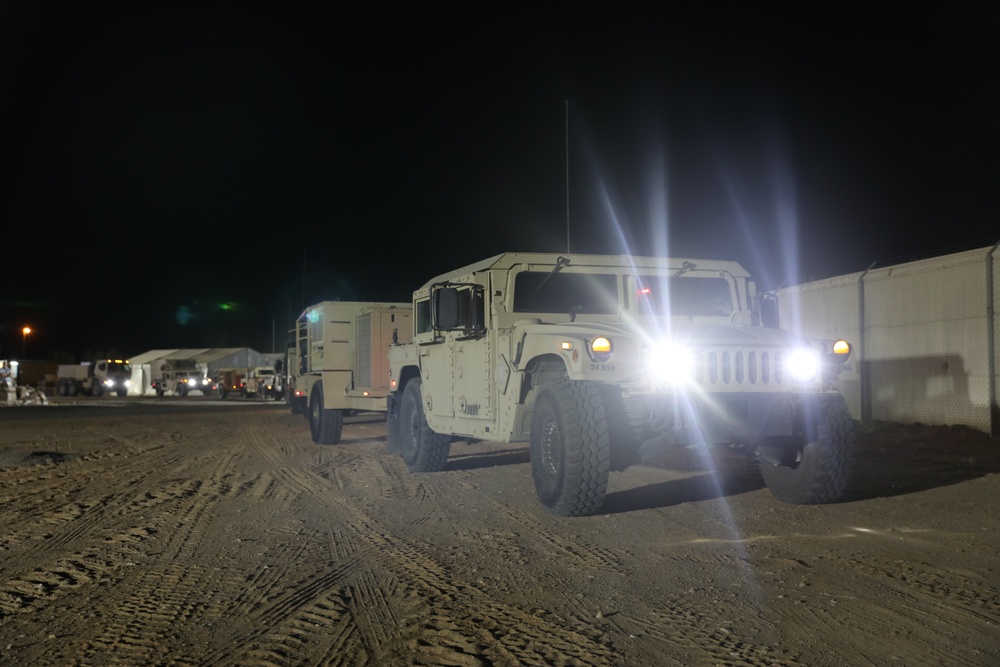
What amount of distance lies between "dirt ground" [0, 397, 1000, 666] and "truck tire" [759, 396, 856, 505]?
25 cm

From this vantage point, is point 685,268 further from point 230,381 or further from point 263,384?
point 230,381

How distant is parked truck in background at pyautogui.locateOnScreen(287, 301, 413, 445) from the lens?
49.6 feet

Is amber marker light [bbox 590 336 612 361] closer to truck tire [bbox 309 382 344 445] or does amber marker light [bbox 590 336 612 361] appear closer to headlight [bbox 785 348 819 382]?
headlight [bbox 785 348 819 382]

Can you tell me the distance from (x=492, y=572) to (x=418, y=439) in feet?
17.9

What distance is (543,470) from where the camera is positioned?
7.88 m

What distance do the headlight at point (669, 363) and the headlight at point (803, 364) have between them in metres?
0.94

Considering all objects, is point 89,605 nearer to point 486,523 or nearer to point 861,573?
point 486,523

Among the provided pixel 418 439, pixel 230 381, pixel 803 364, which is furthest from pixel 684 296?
pixel 230 381

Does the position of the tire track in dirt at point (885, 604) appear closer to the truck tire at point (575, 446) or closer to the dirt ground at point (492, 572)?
the dirt ground at point (492, 572)

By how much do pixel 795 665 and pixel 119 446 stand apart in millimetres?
14949

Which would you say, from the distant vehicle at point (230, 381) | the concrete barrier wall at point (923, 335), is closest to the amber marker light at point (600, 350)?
the concrete barrier wall at point (923, 335)

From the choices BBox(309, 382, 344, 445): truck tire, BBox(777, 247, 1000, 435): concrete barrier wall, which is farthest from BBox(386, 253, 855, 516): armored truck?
BBox(309, 382, 344, 445): truck tire

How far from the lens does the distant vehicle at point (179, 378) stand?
5862 cm

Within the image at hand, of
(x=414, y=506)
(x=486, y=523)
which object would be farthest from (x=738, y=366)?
(x=414, y=506)
